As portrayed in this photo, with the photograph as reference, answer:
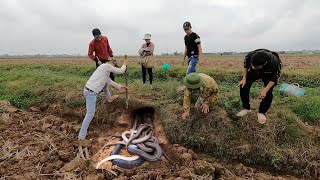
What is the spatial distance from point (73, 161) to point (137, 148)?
1.14 m

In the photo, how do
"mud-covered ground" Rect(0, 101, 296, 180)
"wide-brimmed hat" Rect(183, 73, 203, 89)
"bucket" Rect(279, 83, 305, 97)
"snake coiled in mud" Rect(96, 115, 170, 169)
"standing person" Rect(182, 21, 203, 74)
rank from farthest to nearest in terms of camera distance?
"bucket" Rect(279, 83, 305, 97), "standing person" Rect(182, 21, 203, 74), "snake coiled in mud" Rect(96, 115, 170, 169), "wide-brimmed hat" Rect(183, 73, 203, 89), "mud-covered ground" Rect(0, 101, 296, 180)

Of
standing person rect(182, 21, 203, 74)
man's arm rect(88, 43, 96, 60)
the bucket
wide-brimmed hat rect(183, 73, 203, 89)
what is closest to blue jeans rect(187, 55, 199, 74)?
standing person rect(182, 21, 203, 74)

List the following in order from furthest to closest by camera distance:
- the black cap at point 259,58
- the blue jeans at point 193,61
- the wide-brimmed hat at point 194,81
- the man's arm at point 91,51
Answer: the man's arm at point 91,51 < the blue jeans at point 193,61 < the wide-brimmed hat at point 194,81 < the black cap at point 259,58

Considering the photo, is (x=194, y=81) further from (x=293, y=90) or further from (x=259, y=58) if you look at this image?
(x=293, y=90)

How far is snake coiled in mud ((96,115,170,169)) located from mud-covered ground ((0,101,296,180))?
12 cm

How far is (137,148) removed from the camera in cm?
574

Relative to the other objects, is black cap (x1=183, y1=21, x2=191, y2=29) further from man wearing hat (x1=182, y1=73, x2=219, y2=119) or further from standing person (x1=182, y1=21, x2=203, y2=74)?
man wearing hat (x1=182, y1=73, x2=219, y2=119)

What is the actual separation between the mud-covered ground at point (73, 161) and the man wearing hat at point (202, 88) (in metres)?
0.94

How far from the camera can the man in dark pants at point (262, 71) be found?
4.90 meters

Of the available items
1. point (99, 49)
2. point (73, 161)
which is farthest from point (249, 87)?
point (99, 49)

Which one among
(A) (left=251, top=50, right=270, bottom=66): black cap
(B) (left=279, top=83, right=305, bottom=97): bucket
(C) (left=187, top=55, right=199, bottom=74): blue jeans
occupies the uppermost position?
(A) (left=251, top=50, right=270, bottom=66): black cap

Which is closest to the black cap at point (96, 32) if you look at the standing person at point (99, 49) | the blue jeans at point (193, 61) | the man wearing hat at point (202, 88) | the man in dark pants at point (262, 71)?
the standing person at point (99, 49)

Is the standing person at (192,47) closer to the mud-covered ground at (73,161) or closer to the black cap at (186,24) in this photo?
the black cap at (186,24)

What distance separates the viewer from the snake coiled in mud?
5.44 metres
